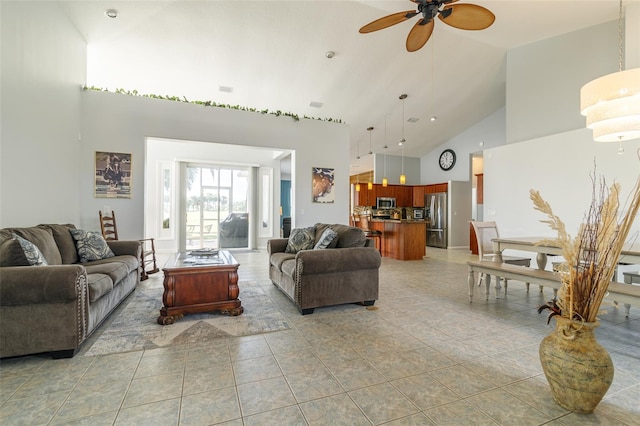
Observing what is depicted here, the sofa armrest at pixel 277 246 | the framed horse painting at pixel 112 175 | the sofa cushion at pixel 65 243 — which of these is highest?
the framed horse painting at pixel 112 175

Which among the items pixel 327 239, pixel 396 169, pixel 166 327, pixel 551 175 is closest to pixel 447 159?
pixel 396 169

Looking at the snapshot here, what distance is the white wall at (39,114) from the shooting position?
112 inches

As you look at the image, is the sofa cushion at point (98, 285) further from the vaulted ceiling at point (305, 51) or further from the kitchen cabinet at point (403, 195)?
the kitchen cabinet at point (403, 195)

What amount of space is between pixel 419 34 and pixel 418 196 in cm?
795

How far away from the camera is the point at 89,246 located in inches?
140

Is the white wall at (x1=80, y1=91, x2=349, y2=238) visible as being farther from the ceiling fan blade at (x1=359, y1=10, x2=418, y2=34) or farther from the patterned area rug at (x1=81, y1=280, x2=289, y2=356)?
the ceiling fan blade at (x1=359, y1=10, x2=418, y2=34)

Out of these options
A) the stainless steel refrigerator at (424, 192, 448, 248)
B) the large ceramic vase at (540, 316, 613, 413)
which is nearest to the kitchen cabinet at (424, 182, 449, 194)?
the stainless steel refrigerator at (424, 192, 448, 248)

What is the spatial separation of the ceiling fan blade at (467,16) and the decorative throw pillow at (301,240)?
3.04m

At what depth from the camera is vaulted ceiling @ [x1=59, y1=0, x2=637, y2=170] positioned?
4.32m

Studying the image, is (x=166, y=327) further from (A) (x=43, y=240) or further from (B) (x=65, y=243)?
(B) (x=65, y=243)

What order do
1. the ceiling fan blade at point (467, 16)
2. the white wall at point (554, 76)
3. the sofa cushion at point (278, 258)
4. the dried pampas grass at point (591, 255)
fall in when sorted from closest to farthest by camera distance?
the dried pampas grass at point (591, 255), the ceiling fan blade at point (467, 16), the sofa cushion at point (278, 258), the white wall at point (554, 76)

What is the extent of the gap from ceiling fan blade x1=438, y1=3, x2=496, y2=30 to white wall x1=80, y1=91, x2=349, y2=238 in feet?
12.6

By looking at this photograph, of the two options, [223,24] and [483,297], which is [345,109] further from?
[483,297]

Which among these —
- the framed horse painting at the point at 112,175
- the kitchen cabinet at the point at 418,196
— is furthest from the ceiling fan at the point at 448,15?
the kitchen cabinet at the point at 418,196
